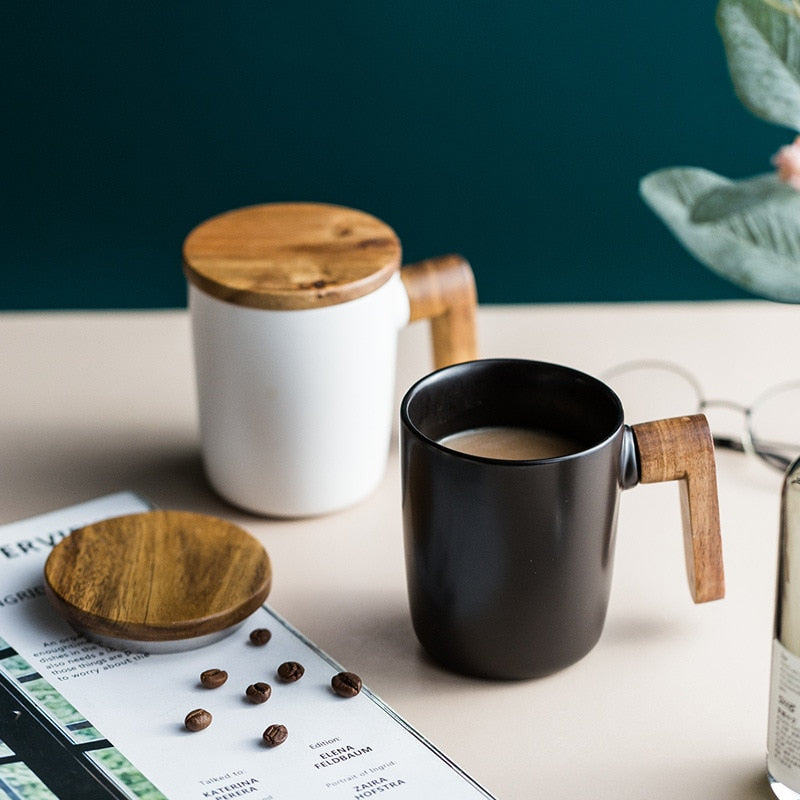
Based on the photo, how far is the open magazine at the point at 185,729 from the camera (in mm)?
625

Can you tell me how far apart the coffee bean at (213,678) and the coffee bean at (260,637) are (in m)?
0.04

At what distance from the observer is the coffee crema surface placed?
750mm

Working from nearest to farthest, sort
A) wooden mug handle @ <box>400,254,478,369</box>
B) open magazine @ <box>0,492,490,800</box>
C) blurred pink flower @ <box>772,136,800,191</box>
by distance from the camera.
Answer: blurred pink flower @ <box>772,136,800,191</box> < open magazine @ <box>0,492,490,800</box> < wooden mug handle @ <box>400,254,478,369</box>

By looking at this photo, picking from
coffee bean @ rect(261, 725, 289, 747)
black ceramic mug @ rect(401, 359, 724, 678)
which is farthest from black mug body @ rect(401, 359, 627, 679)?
coffee bean @ rect(261, 725, 289, 747)

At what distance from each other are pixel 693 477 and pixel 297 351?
27cm

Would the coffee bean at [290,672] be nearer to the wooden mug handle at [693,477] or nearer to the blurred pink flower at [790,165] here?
the wooden mug handle at [693,477]

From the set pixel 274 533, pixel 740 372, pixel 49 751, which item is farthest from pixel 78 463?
pixel 740 372

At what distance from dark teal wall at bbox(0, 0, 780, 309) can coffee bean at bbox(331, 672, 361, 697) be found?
88 cm

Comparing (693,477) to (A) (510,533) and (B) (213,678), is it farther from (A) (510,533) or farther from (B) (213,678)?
(B) (213,678)

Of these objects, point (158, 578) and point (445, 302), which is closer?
point (158, 578)

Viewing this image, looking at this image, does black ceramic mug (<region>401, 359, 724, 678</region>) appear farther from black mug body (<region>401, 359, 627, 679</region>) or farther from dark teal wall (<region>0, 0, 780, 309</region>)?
dark teal wall (<region>0, 0, 780, 309</region>)

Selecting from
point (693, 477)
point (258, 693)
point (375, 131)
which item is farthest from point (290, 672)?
point (375, 131)

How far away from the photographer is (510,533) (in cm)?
66

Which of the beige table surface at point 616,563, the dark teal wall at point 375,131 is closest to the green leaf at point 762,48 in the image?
the beige table surface at point 616,563
